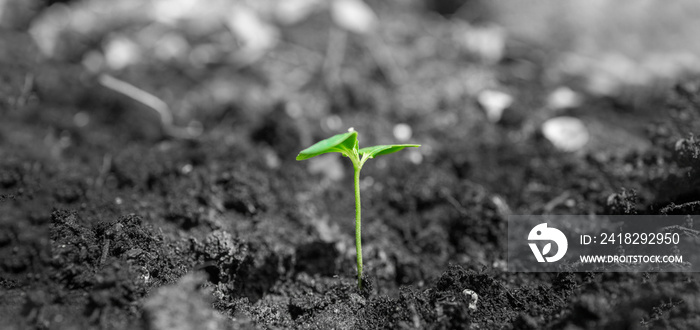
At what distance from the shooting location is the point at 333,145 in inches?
36.6

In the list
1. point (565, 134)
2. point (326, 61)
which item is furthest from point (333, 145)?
point (326, 61)

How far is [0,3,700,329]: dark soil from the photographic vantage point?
107 centimetres

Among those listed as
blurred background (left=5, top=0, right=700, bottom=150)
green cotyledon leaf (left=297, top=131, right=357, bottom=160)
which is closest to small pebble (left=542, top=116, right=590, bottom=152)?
blurred background (left=5, top=0, right=700, bottom=150)

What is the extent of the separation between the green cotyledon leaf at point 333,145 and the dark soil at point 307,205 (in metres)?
0.38

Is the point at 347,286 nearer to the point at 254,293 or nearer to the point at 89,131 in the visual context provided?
the point at 254,293

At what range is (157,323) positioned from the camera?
2.89ft

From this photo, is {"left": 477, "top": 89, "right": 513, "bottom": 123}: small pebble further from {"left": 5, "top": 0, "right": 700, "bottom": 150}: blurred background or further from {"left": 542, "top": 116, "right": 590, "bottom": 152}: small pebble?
{"left": 542, "top": 116, "right": 590, "bottom": 152}: small pebble

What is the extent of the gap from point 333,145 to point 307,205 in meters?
0.79

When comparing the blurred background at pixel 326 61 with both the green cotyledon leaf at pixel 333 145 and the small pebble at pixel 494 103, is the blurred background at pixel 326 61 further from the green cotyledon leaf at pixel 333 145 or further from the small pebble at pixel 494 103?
the green cotyledon leaf at pixel 333 145

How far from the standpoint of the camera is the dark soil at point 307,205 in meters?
1.07

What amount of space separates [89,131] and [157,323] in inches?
55.9

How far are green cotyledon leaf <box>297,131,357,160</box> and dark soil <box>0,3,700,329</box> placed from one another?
38cm

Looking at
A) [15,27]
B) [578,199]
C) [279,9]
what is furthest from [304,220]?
[15,27]

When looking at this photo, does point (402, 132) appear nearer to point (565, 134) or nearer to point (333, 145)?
point (565, 134)
